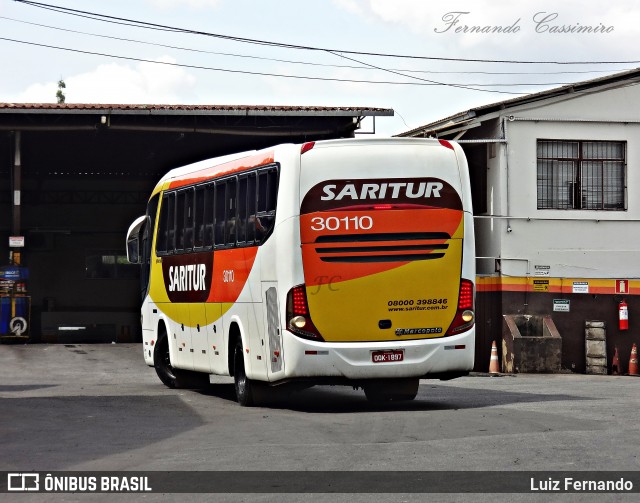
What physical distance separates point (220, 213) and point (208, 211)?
685 mm

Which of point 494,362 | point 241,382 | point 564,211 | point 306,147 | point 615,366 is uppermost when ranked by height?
point 306,147

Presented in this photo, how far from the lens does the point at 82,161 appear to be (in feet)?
156

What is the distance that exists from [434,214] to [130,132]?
22.1 meters

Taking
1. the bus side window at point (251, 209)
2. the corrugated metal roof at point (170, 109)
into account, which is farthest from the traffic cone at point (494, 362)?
the bus side window at point (251, 209)

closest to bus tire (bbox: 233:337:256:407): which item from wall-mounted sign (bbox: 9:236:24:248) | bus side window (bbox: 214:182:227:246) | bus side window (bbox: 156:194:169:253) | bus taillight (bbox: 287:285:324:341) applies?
bus side window (bbox: 214:182:227:246)

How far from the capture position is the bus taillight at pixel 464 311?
17.0 meters

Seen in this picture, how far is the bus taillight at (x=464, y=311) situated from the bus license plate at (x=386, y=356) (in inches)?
31.9

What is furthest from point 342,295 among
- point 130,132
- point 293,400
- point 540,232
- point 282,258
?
point 130,132

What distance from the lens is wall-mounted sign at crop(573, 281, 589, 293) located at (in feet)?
97.4

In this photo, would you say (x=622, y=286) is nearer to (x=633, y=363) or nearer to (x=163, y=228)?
(x=633, y=363)

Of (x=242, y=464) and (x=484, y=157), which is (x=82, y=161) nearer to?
(x=484, y=157)

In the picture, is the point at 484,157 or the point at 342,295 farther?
the point at 484,157

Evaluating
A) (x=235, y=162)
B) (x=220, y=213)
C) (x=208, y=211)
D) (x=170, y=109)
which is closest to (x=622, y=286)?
(x=208, y=211)

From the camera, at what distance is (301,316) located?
16594 mm
